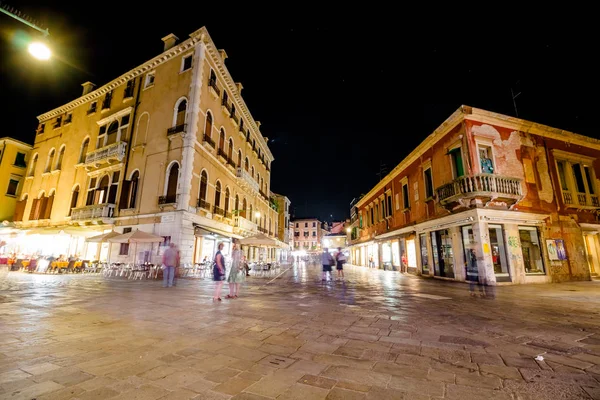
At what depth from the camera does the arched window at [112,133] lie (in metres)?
18.7

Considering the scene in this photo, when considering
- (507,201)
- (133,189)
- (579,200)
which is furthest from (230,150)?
(579,200)

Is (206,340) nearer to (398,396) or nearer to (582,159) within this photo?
(398,396)

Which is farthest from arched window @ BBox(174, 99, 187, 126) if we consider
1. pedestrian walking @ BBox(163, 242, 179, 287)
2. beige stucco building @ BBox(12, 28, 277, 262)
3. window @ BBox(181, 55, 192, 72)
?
pedestrian walking @ BBox(163, 242, 179, 287)

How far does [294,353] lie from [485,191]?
1162cm

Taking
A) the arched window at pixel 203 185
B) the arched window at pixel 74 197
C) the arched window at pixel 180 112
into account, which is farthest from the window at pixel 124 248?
the arched window at pixel 180 112

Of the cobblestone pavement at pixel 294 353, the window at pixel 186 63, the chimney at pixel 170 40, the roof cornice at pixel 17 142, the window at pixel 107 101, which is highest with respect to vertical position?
the chimney at pixel 170 40

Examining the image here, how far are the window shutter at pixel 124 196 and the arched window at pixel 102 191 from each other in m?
2.23

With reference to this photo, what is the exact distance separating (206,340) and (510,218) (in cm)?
1369

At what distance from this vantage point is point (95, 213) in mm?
16562

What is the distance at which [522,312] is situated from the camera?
5535mm

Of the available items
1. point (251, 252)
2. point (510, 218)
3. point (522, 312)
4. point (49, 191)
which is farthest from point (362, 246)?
point (49, 191)

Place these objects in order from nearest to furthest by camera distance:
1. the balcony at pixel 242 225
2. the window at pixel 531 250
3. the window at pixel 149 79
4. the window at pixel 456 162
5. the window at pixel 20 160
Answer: the window at pixel 531 250
the window at pixel 456 162
the window at pixel 149 79
the balcony at pixel 242 225
the window at pixel 20 160

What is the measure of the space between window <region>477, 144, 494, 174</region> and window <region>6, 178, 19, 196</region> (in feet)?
123

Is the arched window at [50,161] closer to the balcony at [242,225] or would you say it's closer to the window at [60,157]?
the window at [60,157]
